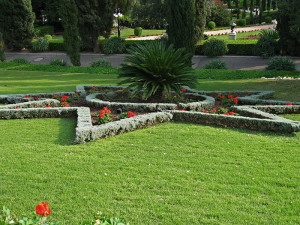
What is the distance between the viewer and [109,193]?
13.0 ft

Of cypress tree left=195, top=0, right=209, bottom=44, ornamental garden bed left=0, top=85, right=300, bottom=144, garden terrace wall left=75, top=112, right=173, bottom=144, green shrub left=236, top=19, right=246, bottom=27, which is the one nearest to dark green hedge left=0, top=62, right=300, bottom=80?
ornamental garden bed left=0, top=85, right=300, bottom=144

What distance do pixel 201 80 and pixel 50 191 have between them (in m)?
9.80

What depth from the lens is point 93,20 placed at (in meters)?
22.0

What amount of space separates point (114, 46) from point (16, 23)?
6.90 metres

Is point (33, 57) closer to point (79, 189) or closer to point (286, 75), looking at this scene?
point (286, 75)

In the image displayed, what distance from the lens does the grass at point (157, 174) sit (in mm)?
3594

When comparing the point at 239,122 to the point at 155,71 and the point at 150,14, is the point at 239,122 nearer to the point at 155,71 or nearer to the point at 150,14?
the point at 155,71

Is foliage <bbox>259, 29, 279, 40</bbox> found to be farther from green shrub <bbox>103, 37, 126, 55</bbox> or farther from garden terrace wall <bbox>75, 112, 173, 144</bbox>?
garden terrace wall <bbox>75, 112, 173, 144</bbox>

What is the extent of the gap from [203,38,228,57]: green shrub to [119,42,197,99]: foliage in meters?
11.8

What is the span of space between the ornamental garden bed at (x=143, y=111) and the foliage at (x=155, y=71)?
1.27 ft

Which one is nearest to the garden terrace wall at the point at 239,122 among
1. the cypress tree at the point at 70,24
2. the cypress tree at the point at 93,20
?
the cypress tree at the point at 70,24

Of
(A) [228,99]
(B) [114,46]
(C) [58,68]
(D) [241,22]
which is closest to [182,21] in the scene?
(C) [58,68]

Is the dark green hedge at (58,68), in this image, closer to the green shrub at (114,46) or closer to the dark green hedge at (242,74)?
the dark green hedge at (242,74)

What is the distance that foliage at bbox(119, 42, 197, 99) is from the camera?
7820mm
